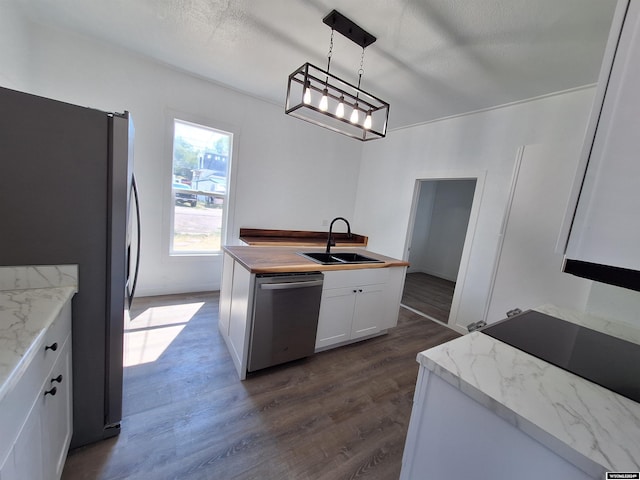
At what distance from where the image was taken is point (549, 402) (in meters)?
0.73

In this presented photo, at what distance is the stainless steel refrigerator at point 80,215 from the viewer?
104 centimetres

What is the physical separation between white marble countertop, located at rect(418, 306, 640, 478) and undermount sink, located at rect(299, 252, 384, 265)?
4.78 ft

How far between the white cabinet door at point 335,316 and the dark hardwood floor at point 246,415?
18 centimetres

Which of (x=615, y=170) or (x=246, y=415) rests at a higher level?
(x=615, y=170)

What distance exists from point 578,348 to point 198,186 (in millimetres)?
3741

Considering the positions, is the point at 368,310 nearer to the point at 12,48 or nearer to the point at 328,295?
the point at 328,295

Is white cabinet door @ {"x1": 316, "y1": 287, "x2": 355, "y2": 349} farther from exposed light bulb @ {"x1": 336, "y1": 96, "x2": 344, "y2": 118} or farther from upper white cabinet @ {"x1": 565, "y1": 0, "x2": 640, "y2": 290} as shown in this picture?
upper white cabinet @ {"x1": 565, "y1": 0, "x2": 640, "y2": 290}

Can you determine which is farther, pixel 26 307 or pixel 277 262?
pixel 277 262

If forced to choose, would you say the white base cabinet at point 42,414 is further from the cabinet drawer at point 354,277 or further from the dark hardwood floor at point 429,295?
the dark hardwood floor at point 429,295

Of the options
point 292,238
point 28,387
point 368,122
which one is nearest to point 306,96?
point 368,122

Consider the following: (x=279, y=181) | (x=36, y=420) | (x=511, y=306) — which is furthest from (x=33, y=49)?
(x=511, y=306)

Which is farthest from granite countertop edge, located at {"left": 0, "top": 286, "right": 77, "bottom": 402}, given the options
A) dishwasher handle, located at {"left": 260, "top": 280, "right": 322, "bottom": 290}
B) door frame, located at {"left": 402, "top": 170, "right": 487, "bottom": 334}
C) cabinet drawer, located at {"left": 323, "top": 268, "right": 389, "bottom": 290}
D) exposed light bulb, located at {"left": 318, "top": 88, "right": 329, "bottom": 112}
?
door frame, located at {"left": 402, "top": 170, "right": 487, "bottom": 334}

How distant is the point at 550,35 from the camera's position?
1.72 m

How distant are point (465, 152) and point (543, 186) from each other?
0.96 meters
